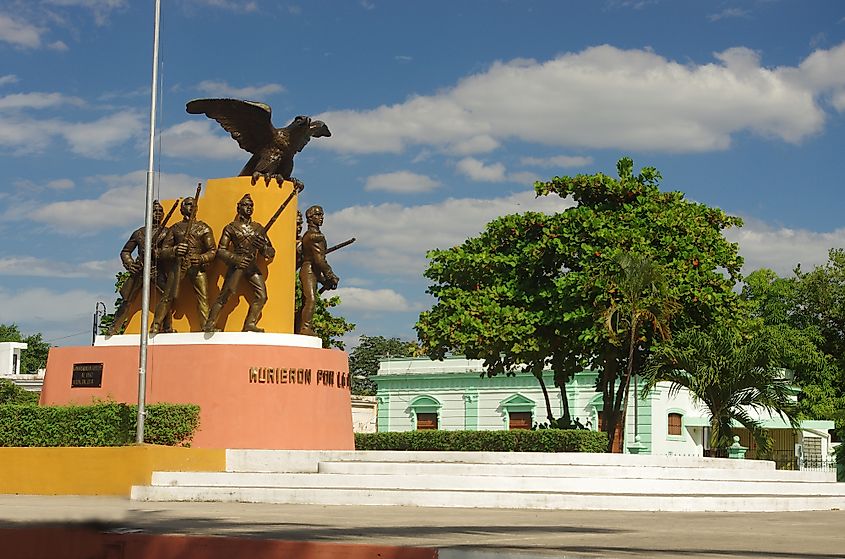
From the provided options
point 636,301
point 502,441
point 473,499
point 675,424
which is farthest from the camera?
point 675,424

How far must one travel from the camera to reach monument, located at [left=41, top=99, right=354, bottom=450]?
967 inches

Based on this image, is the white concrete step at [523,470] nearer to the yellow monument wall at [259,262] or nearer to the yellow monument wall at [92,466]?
the yellow monument wall at [92,466]

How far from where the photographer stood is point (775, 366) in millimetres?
32562

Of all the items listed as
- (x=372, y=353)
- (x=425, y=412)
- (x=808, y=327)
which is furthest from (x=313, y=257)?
(x=372, y=353)

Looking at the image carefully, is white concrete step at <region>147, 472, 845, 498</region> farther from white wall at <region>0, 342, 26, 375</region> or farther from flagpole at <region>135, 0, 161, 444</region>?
white wall at <region>0, 342, 26, 375</region>

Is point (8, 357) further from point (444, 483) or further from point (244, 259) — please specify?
point (444, 483)

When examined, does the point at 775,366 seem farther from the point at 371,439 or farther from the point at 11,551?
the point at 11,551

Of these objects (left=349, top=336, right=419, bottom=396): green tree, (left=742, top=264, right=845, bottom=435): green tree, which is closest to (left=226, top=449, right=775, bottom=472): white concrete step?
(left=742, top=264, right=845, bottom=435): green tree

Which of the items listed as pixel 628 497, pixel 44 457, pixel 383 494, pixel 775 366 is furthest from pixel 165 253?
pixel 775 366

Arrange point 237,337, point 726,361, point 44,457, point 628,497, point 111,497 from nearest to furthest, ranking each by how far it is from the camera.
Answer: point 628,497
point 111,497
point 44,457
point 237,337
point 726,361

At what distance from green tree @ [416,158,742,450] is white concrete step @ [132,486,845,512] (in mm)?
12803

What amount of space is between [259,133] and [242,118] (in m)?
0.50

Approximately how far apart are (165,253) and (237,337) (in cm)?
263

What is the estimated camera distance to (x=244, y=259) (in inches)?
986
